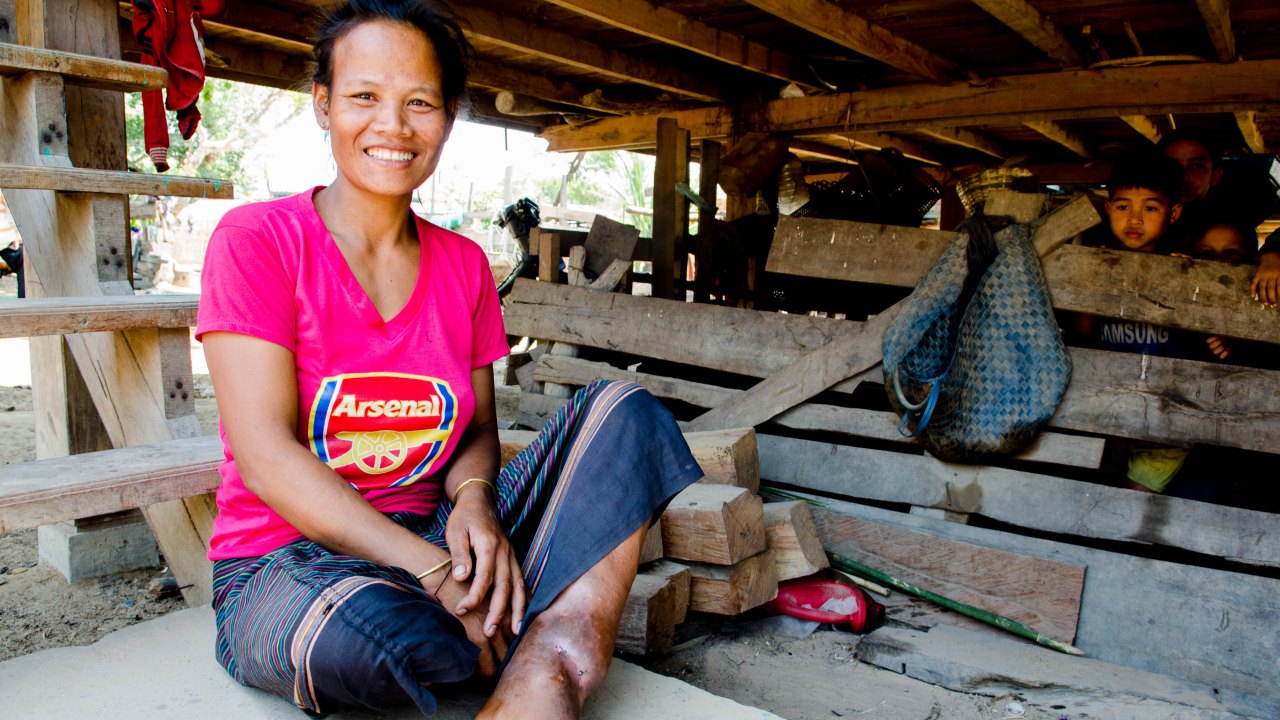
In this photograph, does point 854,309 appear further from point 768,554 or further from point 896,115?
point 768,554

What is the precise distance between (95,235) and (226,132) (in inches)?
967

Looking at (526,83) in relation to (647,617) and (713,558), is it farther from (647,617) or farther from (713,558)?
(647,617)

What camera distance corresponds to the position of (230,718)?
1450mm

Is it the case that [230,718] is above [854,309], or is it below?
below

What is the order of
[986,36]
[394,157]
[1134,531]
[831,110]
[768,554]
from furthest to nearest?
[831,110]
[986,36]
[1134,531]
[768,554]
[394,157]

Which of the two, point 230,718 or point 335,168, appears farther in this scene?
point 335,168

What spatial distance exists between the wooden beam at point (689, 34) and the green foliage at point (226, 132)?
18600 mm

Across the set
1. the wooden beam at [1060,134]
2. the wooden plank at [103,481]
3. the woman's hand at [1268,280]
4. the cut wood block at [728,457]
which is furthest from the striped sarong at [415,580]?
the wooden beam at [1060,134]

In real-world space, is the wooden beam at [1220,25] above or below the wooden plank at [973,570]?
above

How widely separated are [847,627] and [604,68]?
366 cm

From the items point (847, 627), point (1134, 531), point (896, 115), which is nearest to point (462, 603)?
point (847, 627)

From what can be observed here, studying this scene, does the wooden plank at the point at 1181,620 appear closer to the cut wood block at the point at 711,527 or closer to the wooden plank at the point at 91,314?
the cut wood block at the point at 711,527

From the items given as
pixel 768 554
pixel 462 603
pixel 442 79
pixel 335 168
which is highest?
pixel 442 79

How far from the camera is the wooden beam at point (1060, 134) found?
610 cm
